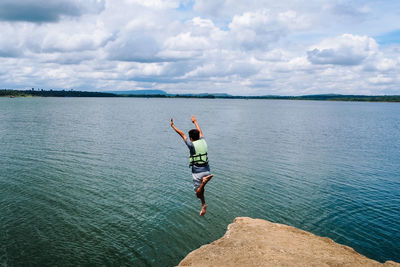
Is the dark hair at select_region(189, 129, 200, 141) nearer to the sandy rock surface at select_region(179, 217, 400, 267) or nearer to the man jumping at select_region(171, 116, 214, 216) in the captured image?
the man jumping at select_region(171, 116, 214, 216)

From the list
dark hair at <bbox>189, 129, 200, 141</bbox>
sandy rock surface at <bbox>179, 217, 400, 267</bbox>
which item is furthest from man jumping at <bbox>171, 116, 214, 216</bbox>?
sandy rock surface at <bbox>179, 217, 400, 267</bbox>

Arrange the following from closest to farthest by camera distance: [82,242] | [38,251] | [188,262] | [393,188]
Answer: [188,262], [38,251], [82,242], [393,188]

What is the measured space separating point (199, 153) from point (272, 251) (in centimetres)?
594

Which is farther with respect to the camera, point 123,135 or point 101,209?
point 123,135

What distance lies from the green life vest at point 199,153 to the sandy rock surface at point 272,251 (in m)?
4.60

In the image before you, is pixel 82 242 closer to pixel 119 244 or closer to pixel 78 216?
pixel 119 244

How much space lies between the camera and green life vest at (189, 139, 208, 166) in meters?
12.4

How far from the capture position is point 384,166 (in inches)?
1431

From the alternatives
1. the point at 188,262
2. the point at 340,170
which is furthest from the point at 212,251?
the point at 340,170

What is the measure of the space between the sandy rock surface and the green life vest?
4602 mm

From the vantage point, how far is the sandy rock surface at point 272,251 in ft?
41.7

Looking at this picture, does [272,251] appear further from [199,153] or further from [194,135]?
[194,135]

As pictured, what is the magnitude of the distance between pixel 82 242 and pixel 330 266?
13232 millimetres

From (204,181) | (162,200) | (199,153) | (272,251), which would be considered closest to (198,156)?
(199,153)
